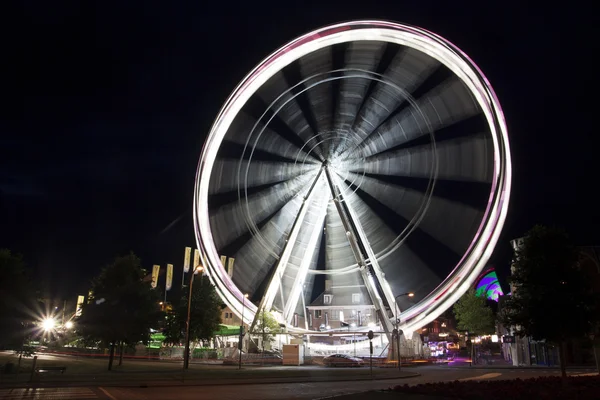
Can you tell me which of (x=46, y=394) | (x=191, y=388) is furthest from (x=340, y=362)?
(x=46, y=394)

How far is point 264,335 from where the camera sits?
3781 centimetres

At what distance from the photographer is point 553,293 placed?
1521 centimetres

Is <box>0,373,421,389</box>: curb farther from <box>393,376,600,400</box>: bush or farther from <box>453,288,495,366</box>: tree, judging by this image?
<box>453,288,495,366</box>: tree

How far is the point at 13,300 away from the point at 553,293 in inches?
900

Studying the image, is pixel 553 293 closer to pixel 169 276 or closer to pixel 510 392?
pixel 510 392

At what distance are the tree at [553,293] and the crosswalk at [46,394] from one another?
1363 cm

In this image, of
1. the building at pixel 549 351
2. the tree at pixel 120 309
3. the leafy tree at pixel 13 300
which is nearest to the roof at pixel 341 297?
the building at pixel 549 351

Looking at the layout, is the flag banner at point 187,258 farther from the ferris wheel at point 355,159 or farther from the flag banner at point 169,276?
the ferris wheel at point 355,159

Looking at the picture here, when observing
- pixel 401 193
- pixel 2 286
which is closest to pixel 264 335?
pixel 401 193

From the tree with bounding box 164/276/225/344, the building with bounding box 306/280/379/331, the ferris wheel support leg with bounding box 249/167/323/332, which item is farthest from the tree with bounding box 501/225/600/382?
the building with bounding box 306/280/379/331

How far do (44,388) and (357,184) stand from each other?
20.0m

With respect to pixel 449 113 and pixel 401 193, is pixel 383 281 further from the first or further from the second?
pixel 449 113

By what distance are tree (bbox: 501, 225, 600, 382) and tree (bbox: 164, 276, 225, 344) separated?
2655 centimetres

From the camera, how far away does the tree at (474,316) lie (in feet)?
177
